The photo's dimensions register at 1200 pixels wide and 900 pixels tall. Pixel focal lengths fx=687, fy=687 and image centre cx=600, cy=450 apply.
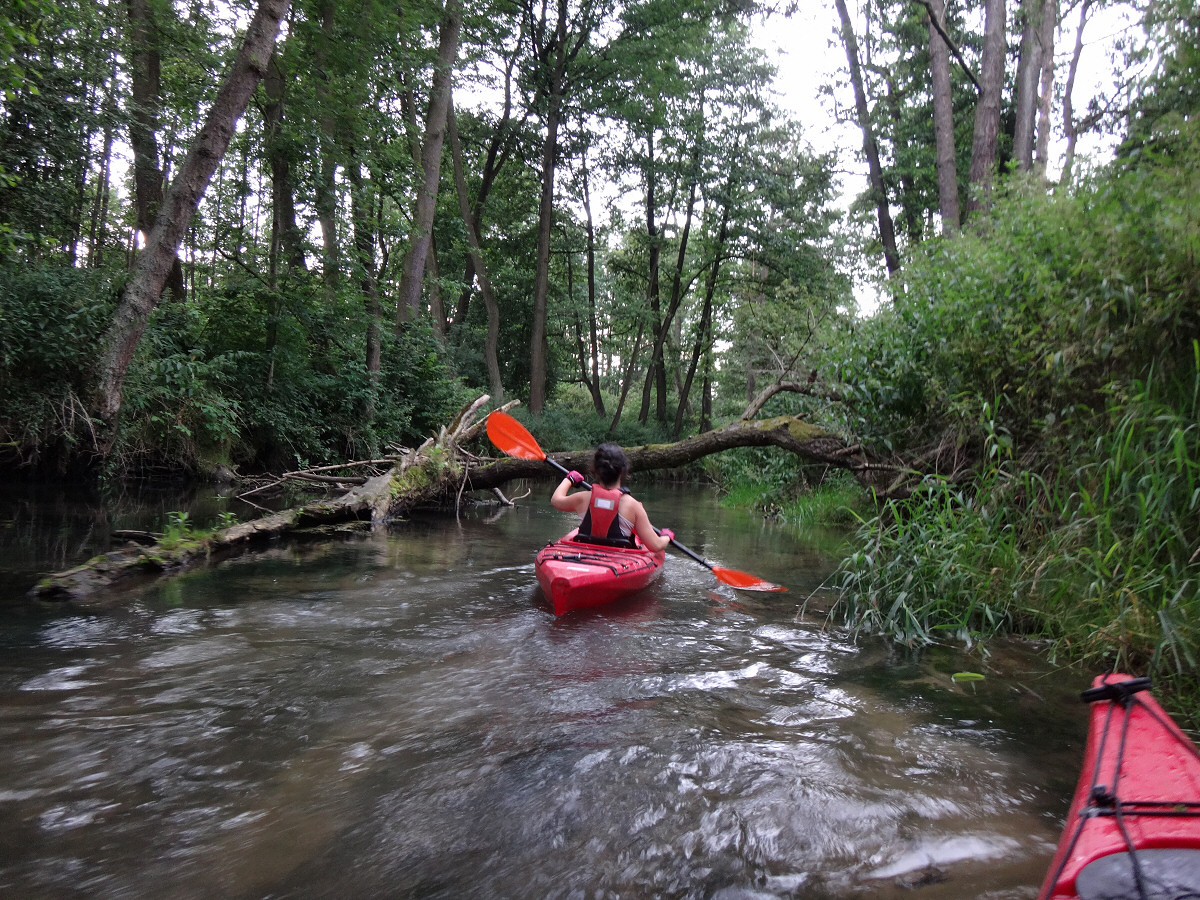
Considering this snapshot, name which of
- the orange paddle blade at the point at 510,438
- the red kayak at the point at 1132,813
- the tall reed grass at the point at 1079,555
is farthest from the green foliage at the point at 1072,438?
the orange paddle blade at the point at 510,438

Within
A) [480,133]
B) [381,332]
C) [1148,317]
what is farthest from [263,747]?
[480,133]

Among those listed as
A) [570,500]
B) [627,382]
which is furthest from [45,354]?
[627,382]

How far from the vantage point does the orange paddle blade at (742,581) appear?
5465 mm

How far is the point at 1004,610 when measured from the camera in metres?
3.89

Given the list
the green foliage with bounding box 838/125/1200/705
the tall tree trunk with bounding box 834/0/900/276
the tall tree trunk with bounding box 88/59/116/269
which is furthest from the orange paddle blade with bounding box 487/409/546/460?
the tall tree trunk with bounding box 834/0/900/276

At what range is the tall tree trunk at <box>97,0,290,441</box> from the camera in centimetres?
721

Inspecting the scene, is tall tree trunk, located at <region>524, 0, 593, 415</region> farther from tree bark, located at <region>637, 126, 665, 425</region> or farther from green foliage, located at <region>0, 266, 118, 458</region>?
green foliage, located at <region>0, 266, 118, 458</region>

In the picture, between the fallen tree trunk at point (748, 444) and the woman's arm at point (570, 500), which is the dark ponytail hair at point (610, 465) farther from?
the fallen tree trunk at point (748, 444)

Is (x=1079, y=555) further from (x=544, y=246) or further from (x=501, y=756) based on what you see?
(x=544, y=246)

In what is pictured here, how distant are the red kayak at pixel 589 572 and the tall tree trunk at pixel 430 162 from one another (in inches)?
355

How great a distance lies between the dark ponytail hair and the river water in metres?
1.16

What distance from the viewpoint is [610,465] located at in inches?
203

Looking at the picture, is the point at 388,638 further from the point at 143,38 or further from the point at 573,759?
the point at 143,38

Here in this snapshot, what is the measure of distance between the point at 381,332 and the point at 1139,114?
1061cm
